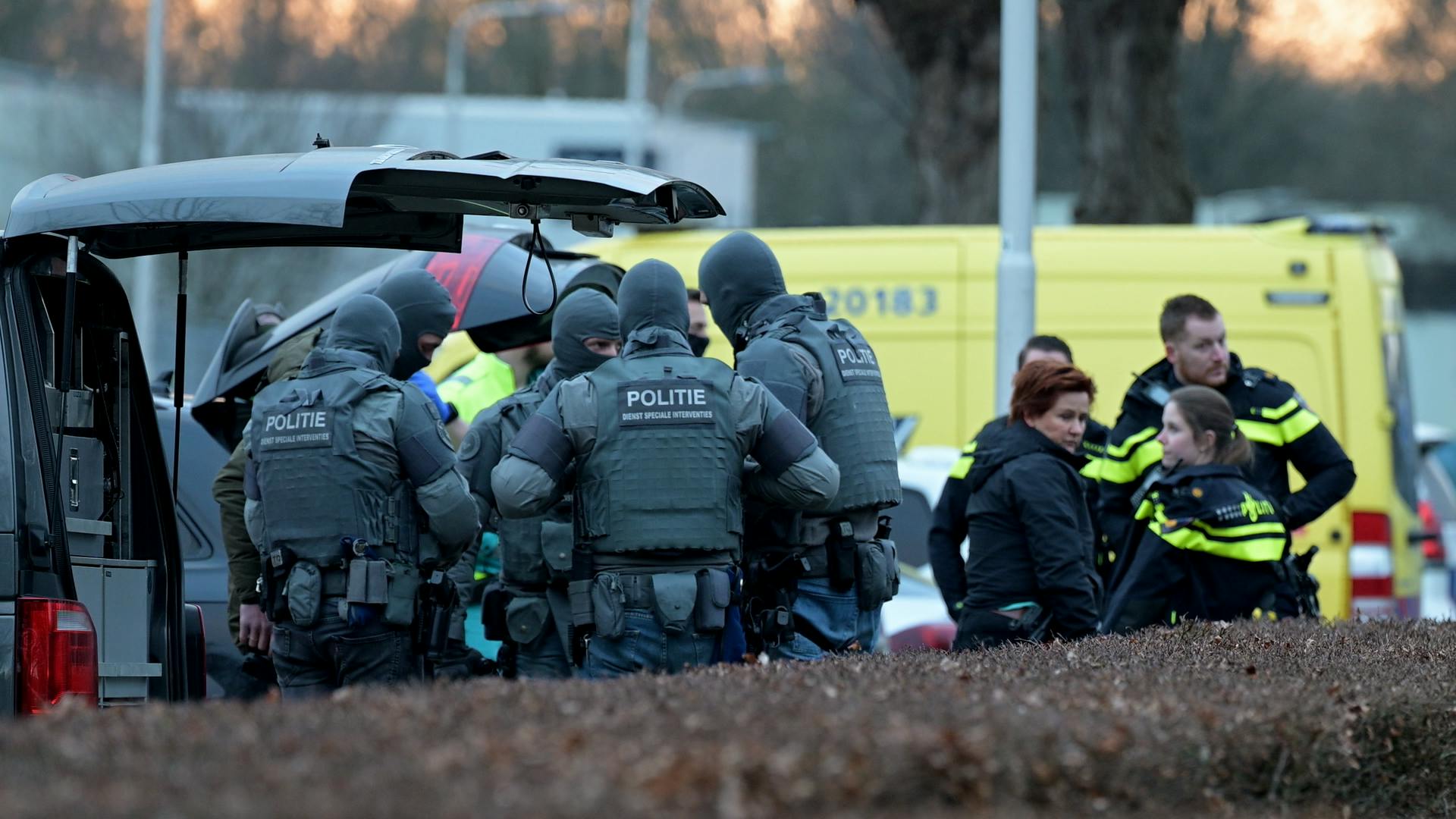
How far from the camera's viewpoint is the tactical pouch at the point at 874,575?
5.37 meters

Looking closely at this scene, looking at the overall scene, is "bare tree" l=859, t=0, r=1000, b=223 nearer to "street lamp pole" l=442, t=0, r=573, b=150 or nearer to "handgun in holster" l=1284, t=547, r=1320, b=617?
"handgun in holster" l=1284, t=547, r=1320, b=617

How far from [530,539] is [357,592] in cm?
62

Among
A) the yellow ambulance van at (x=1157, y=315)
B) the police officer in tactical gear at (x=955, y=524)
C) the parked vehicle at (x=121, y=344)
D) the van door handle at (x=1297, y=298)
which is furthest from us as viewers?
the van door handle at (x=1297, y=298)

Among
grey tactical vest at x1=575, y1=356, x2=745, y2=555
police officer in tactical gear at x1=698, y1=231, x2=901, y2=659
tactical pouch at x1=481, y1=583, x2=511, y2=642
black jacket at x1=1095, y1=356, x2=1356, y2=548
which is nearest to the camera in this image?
grey tactical vest at x1=575, y1=356, x2=745, y2=555

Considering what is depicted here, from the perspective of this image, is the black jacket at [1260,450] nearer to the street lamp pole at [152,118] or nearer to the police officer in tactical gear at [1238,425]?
the police officer in tactical gear at [1238,425]

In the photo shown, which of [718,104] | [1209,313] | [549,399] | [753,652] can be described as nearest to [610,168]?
[549,399]

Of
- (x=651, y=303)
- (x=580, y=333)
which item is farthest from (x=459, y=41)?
(x=651, y=303)

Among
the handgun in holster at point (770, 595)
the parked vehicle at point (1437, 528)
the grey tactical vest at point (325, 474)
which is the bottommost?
the parked vehicle at point (1437, 528)

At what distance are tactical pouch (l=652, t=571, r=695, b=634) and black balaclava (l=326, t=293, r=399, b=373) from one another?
110 centimetres

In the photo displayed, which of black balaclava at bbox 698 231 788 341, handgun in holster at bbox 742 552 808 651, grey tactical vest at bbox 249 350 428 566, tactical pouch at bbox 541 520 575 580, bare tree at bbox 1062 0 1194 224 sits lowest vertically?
handgun in holster at bbox 742 552 808 651

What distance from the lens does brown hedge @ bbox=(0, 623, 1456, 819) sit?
2.50 metres

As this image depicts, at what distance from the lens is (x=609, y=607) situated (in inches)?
196

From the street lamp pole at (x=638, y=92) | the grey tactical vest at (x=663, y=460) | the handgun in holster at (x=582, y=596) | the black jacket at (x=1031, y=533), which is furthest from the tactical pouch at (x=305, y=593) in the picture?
the street lamp pole at (x=638, y=92)

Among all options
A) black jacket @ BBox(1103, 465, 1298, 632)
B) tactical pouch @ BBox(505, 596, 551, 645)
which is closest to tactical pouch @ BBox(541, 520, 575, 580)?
tactical pouch @ BBox(505, 596, 551, 645)
